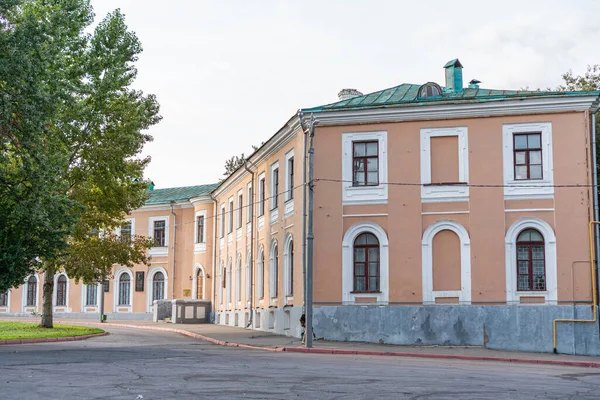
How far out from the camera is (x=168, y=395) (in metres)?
11.8

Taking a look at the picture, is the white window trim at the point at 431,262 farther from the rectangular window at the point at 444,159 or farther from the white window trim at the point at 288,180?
the white window trim at the point at 288,180

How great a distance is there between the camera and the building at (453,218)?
25.7 m

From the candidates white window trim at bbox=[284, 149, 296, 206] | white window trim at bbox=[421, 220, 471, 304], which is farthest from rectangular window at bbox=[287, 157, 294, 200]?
white window trim at bbox=[421, 220, 471, 304]

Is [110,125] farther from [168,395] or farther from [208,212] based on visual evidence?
[168,395]

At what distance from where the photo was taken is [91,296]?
53.4m

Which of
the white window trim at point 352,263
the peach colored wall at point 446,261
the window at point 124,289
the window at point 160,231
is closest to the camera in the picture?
the peach colored wall at point 446,261

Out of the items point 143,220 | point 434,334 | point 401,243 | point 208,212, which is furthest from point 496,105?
point 143,220

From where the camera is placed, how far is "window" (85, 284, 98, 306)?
174 feet

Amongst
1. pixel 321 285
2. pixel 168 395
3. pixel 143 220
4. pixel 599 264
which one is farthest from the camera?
pixel 143 220

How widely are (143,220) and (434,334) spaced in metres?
31.0

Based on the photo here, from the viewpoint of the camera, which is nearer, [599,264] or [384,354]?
[384,354]

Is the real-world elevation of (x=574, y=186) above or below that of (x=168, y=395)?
above

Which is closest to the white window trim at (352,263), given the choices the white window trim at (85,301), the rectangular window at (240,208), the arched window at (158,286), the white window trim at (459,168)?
the white window trim at (459,168)

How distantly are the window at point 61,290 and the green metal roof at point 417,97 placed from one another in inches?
1264
